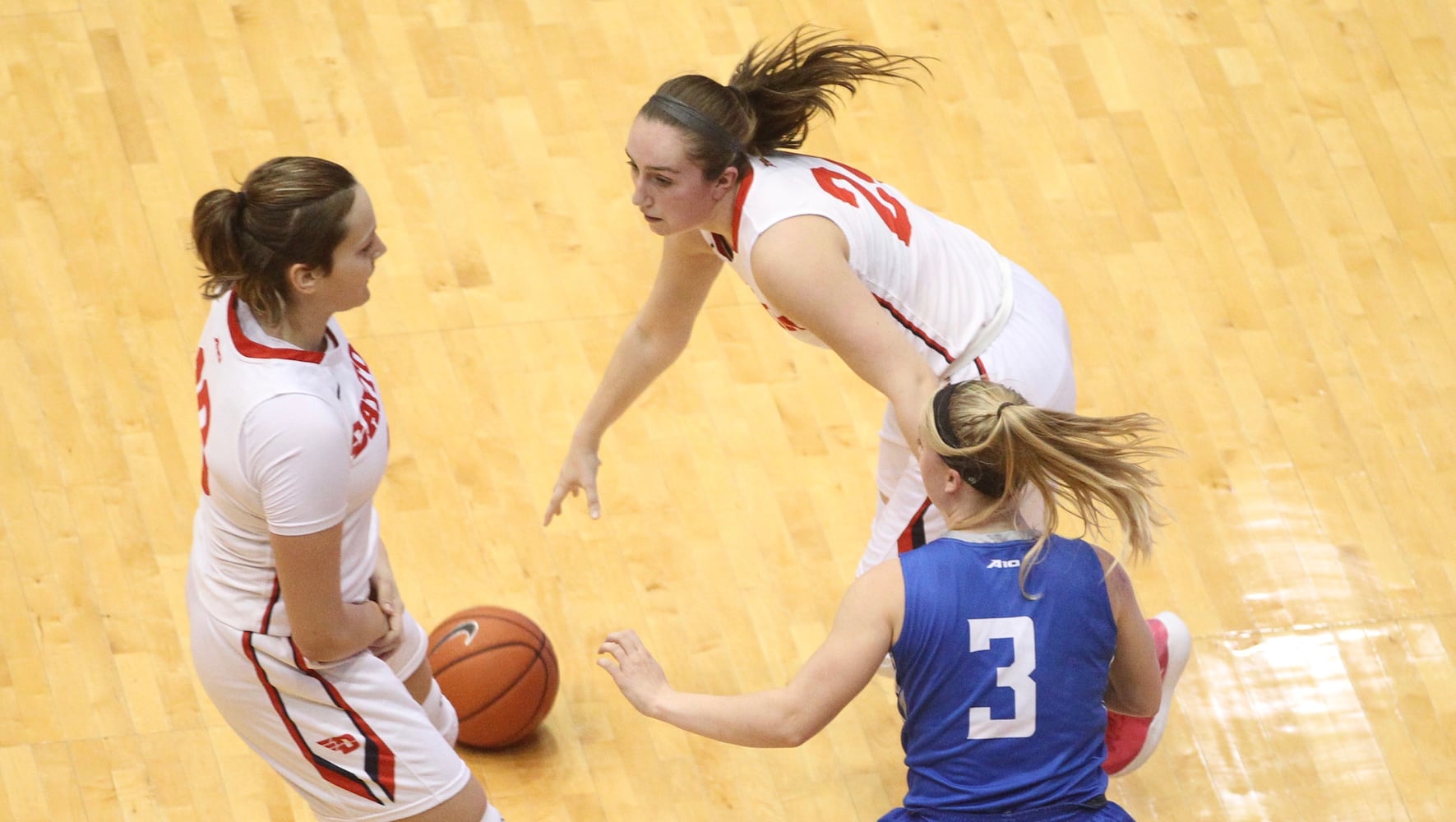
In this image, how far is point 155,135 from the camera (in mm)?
5199

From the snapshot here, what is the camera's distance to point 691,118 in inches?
116

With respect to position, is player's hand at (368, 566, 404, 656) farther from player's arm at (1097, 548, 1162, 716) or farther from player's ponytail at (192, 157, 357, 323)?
player's arm at (1097, 548, 1162, 716)

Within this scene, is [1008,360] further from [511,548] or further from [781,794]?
[511,548]

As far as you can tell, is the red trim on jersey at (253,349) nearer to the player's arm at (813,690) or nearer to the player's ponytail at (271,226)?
the player's ponytail at (271,226)

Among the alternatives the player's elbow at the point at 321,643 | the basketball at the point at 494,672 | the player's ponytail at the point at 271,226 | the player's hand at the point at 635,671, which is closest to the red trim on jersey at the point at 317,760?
the player's elbow at the point at 321,643

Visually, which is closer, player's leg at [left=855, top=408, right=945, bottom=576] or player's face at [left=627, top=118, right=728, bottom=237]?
player's face at [left=627, top=118, right=728, bottom=237]

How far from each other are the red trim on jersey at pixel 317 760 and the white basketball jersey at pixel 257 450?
0.11 meters

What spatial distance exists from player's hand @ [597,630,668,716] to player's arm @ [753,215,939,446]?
59 centimetres

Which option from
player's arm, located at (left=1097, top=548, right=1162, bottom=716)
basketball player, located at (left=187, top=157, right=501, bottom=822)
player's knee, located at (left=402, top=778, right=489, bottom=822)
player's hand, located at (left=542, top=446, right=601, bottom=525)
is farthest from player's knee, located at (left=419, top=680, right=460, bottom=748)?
player's arm, located at (left=1097, top=548, right=1162, bottom=716)

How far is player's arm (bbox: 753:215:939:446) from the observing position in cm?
286

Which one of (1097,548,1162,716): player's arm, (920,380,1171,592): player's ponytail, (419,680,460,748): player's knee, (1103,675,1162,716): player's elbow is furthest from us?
(419,680,460,748): player's knee

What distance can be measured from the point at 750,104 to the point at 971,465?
3.10 feet

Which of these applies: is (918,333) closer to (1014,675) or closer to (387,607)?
(1014,675)

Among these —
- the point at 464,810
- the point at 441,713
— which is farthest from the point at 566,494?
the point at 464,810
